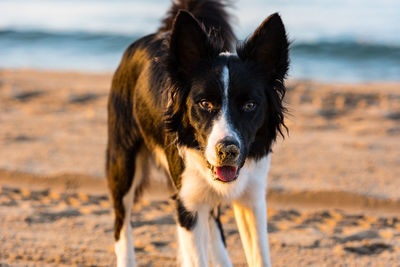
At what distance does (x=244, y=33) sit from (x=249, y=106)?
41.1 ft

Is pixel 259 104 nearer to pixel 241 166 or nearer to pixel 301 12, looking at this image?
pixel 241 166

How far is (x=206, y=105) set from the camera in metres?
3.23

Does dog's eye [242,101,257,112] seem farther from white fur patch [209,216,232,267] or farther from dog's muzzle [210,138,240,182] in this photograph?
white fur patch [209,216,232,267]

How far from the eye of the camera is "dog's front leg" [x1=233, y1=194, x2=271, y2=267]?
3.64 metres

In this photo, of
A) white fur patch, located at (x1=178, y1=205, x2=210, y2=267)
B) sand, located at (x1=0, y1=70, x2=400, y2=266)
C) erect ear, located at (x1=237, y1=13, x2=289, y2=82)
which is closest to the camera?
erect ear, located at (x1=237, y1=13, x2=289, y2=82)

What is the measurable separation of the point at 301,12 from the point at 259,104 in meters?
19.9

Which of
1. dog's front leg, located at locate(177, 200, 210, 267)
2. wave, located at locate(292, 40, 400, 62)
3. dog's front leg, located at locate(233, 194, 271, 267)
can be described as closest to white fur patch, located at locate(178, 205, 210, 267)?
dog's front leg, located at locate(177, 200, 210, 267)

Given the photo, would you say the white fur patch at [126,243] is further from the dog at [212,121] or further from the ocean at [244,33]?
the ocean at [244,33]

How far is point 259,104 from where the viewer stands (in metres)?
3.28

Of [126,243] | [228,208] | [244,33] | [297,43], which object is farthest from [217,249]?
[297,43]

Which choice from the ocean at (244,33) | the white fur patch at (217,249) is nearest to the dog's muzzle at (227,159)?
the white fur patch at (217,249)

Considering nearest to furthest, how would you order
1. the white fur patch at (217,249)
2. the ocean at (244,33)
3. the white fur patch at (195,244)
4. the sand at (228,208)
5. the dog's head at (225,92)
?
the dog's head at (225,92) < the white fur patch at (195,244) < the white fur patch at (217,249) < the sand at (228,208) < the ocean at (244,33)

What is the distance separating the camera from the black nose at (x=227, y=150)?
2.98 meters

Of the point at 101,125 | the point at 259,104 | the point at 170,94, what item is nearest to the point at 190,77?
the point at 170,94
